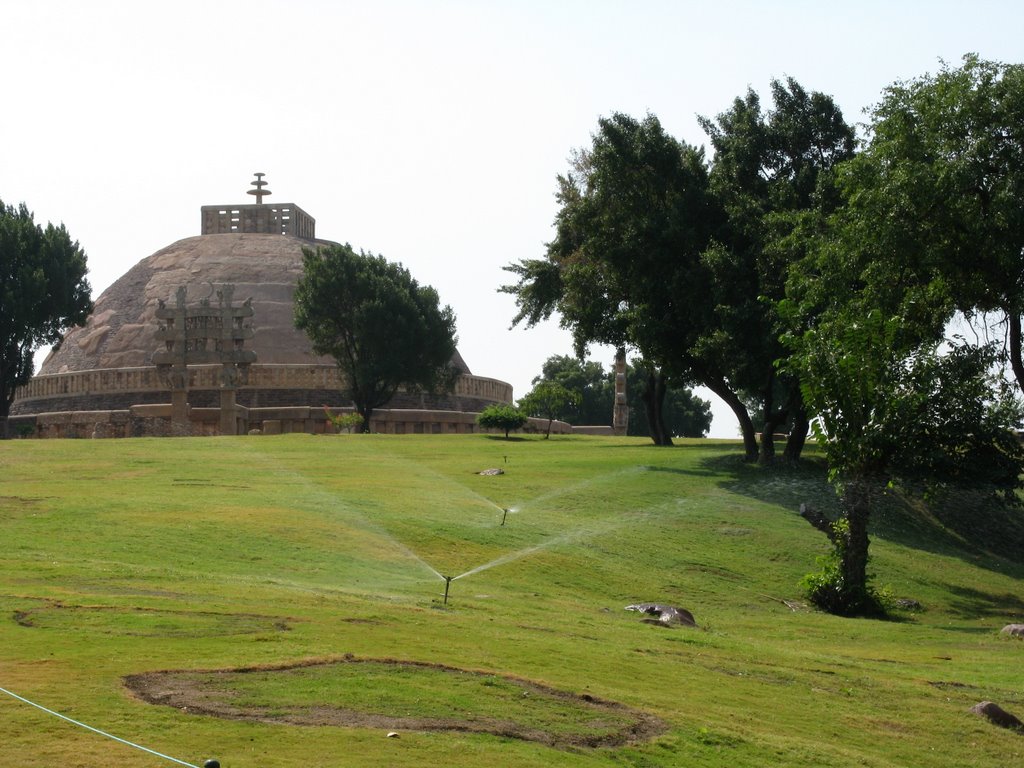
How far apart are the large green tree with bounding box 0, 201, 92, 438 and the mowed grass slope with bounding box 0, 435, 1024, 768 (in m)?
25.3

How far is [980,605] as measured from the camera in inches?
800

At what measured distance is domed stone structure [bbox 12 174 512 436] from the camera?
55.0 meters

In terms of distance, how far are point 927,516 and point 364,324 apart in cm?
2794

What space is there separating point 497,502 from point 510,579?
Answer: 7.04m

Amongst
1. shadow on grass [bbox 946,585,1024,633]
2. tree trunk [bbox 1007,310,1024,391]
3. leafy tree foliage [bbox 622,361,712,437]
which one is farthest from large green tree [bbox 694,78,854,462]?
leafy tree foliage [bbox 622,361,712,437]

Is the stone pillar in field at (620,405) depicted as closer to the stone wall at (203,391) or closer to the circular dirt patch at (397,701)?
the stone wall at (203,391)

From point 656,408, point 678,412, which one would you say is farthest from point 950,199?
point 678,412

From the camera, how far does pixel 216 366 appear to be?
59406mm

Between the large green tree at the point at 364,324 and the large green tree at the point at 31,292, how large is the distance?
9.54 m

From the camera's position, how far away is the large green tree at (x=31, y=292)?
169 ft

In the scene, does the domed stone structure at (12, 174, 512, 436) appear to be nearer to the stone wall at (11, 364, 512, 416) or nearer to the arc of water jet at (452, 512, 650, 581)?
the stone wall at (11, 364, 512, 416)

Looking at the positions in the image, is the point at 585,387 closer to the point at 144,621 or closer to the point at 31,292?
the point at 31,292

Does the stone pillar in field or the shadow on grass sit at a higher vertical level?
the stone pillar in field

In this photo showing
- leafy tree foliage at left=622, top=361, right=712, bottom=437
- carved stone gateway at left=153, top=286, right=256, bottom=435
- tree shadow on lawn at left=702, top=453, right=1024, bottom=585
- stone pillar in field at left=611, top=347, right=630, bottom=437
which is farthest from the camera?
leafy tree foliage at left=622, top=361, right=712, bottom=437
